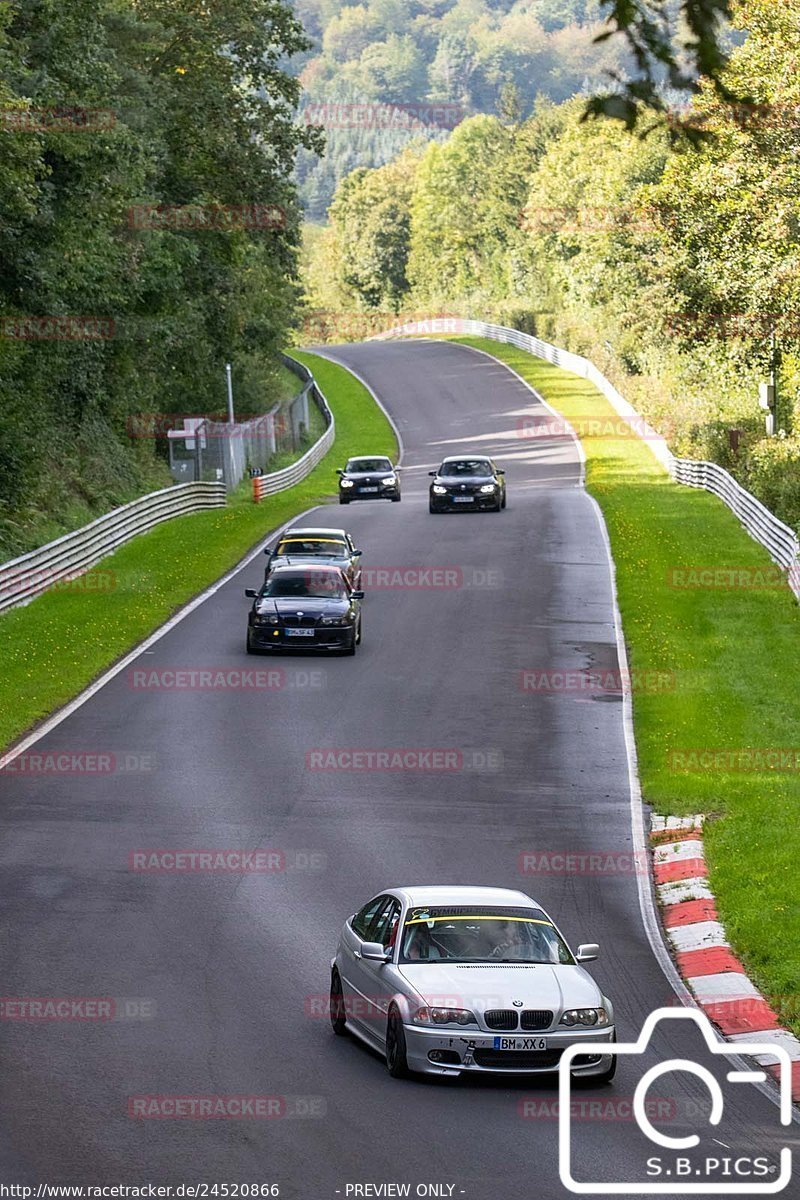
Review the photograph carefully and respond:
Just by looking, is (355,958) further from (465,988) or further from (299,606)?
(299,606)

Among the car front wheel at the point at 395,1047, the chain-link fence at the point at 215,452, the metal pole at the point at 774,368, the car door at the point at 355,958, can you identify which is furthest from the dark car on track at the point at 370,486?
the car front wheel at the point at 395,1047

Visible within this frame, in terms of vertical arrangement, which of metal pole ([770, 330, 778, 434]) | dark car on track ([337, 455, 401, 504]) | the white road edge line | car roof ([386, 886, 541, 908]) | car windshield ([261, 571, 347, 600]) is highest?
metal pole ([770, 330, 778, 434])

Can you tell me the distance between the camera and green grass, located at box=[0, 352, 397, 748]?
88.8 feet

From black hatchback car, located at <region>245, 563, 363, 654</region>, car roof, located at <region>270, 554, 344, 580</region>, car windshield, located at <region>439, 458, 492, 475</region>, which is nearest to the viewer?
black hatchback car, located at <region>245, 563, 363, 654</region>

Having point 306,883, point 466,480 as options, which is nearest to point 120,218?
point 466,480

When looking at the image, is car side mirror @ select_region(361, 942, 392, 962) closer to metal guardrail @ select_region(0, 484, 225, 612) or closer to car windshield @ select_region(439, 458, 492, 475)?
metal guardrail @ select_region(0, 484, 225, 612)

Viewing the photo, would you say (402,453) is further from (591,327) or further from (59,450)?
(591,327)

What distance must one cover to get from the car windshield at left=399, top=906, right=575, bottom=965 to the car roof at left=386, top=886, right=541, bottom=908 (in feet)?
0.41

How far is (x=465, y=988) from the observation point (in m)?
11.5

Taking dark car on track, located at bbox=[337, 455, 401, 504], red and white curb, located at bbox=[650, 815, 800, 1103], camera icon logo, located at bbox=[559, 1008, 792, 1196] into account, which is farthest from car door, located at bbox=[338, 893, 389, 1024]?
dark car on track, located at bbox=[337, 455, 401, 504]

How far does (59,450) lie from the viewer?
48625mm

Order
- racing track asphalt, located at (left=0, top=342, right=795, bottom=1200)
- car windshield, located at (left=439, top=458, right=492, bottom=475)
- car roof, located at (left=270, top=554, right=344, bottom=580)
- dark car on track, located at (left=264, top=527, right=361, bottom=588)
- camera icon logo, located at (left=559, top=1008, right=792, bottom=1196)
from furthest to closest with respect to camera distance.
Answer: car windshield, located at (left=439, top=458, right=492, bottom=475)
dark car on track, located at (left=264, top=527, right=361, bottom=588)
car roof, located at (left=270, top=554, right=344, bottom=580)
racing track asphalt, located at (left=0, top=342, right=795, bottom=1200)
camera icon logo, located at (left=559, top=1008, right=792, bottom=1196)

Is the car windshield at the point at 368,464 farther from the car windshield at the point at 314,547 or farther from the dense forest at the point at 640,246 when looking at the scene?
the car windshield at the point at 314,547

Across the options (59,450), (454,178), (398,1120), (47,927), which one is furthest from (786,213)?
(454,178)
